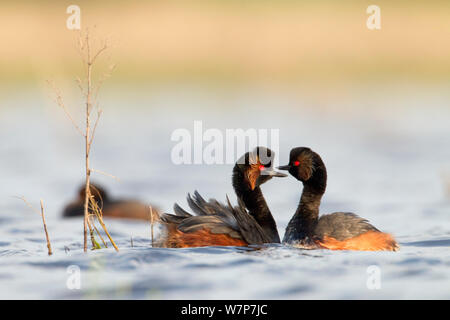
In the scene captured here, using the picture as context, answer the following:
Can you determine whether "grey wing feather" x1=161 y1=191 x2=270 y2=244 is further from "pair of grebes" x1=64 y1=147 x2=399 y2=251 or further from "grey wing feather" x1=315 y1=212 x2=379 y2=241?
"grey wing feather" x1=315 y1=212 x2=379 y2=241

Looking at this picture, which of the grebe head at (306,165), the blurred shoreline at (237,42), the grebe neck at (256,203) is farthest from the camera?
Result: the blurred shoreline at (237,42)

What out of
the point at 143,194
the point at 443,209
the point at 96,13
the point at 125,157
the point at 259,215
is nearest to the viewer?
the point at 259,215

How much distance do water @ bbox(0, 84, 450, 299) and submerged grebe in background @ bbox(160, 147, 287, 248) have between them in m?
0.15

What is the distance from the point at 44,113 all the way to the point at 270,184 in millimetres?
12724

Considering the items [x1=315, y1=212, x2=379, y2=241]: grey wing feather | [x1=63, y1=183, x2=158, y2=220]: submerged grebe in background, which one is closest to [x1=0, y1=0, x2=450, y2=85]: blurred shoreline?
[x1=63, y1=183, x2=158, y2=220]: submerged grebe in background

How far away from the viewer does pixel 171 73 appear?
2780cm

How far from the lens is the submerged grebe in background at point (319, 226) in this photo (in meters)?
8.72

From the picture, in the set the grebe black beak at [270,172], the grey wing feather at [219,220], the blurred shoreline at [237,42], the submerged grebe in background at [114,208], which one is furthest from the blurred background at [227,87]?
the grey wing feather at [219,220]

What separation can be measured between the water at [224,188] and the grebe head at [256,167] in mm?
915

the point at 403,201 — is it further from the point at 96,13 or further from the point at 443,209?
the point at 96,13

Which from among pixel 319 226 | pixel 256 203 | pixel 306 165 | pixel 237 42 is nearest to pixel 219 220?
pixel 256 203

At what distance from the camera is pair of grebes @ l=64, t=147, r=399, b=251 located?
8.34 metres

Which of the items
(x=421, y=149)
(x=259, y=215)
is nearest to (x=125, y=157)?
A: (x=421, y=149)

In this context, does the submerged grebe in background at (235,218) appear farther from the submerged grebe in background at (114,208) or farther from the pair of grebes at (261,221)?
the submerged grebe in background at (114,208)
